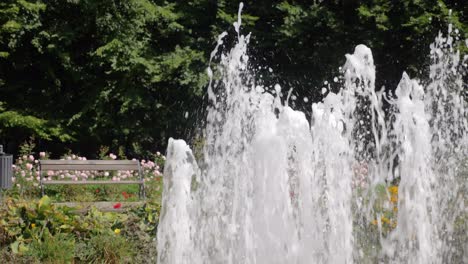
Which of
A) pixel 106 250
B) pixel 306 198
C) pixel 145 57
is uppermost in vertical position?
pixel 145 57

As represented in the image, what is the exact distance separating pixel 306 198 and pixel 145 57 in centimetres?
926

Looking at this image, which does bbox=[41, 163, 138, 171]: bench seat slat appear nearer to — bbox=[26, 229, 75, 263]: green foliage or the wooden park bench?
the wooden park bench

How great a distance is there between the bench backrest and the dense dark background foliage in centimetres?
348

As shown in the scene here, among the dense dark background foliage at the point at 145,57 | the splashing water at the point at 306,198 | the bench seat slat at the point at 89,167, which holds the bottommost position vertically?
the splashing water at the point at 306,198

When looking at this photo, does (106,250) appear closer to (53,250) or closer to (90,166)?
(53,250)

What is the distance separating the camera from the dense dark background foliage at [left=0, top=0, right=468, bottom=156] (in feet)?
42.9

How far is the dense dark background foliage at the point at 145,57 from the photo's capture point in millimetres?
13062

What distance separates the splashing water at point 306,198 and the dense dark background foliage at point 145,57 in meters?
7.15

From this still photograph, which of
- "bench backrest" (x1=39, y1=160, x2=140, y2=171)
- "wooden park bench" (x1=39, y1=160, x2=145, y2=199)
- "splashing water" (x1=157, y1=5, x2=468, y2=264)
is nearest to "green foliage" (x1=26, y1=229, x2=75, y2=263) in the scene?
"splashing water" (x1=157, y1=5, x2=468, y2=264)

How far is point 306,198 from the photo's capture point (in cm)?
461

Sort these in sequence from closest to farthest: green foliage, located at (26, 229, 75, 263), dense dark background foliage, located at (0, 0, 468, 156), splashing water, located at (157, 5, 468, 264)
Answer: splashing water, located at (157, 5, 468, 264) → green foliage, located at (26, 229, 75, 263) → dense dark background foliage, located at (0, 0, 468, 156)

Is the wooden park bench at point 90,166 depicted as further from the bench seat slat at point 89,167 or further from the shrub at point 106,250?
the shrub at point 106,250

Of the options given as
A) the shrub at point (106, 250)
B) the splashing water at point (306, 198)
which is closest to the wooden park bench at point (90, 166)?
the splashing water at point (306, 198)

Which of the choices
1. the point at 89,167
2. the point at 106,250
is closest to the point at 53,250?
the point at 106,250
